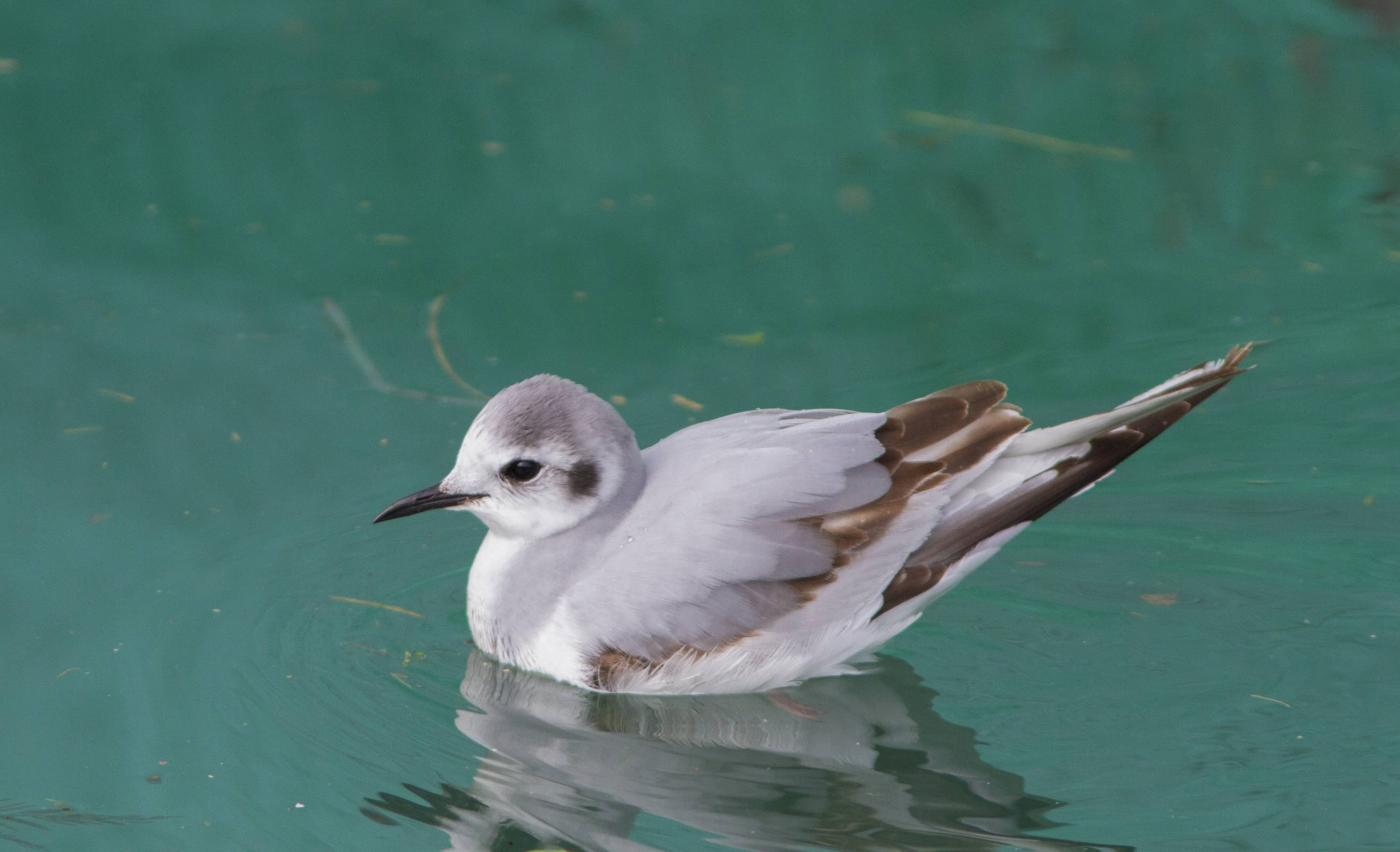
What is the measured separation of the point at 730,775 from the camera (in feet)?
12.0

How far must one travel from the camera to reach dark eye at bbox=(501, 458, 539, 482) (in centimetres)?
395

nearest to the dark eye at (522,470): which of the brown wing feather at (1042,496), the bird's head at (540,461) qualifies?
the bird's head at (540,461)

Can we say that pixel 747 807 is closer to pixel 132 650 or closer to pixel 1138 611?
pixel 1138 611

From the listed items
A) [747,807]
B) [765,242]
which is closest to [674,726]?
[747,807]

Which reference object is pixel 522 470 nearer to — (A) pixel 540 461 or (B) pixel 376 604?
(A) pixel 540 461

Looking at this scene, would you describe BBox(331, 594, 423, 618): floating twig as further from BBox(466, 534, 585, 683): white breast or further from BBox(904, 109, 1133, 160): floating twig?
BBox(904, 109, 1133, 160): floating twig

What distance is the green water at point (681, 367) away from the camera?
3.63m

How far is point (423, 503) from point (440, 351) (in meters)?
1.51

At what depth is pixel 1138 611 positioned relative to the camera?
164 inches

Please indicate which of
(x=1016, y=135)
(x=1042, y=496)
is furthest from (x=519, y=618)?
(x=1016, y=135)

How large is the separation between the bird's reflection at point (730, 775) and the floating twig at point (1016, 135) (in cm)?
325

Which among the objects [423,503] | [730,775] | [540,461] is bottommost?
[730,775]

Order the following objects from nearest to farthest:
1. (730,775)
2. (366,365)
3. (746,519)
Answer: (730,775), (746,519), (366,365)

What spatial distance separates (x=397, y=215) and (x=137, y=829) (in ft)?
10.5
